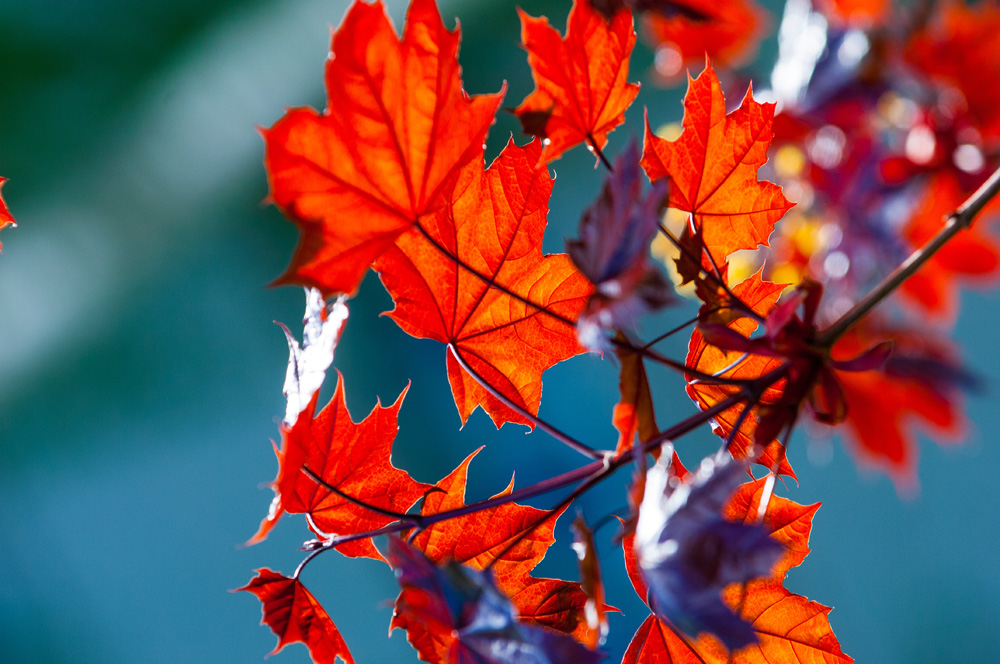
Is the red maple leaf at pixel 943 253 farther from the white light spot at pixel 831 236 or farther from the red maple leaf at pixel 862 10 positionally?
the red maple leaf at pixel 862 10

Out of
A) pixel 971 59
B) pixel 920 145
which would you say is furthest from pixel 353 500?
pixel 971 59

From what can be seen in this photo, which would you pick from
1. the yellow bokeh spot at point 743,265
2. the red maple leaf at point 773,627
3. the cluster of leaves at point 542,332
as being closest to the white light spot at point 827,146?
the yellow bokeh spot at point 743,265

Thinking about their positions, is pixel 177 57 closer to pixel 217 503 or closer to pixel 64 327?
pixel 64 327

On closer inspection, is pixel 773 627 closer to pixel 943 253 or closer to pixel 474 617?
pixel 474 617

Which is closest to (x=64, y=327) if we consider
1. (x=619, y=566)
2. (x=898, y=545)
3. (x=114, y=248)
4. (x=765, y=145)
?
(x=114, y=248)

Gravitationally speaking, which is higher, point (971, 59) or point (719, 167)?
point (971, 59)
